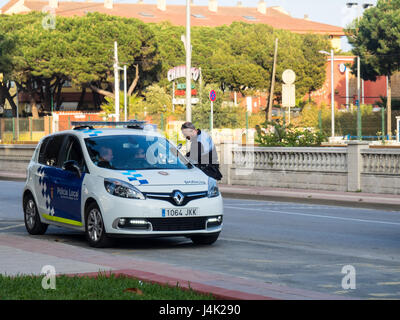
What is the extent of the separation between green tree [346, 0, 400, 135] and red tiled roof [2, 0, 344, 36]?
43.8 m

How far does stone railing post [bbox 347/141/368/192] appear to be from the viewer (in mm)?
22953

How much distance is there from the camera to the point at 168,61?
309 feet

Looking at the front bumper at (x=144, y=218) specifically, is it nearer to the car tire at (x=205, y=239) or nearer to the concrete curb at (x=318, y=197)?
the car tire at (x=205, y=239)

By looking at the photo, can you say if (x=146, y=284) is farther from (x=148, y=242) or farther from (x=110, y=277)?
(x=148, y=242)

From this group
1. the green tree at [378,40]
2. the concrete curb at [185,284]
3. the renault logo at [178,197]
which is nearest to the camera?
the concrete curb at [185,284]

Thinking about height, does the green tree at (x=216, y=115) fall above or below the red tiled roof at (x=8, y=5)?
below

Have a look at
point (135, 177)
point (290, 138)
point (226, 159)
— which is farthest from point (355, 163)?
point (135, 177)

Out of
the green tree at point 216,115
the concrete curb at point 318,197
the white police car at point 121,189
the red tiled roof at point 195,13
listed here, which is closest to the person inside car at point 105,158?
the white police car at point 121,189

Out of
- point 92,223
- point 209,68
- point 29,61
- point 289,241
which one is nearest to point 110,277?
point 92,223

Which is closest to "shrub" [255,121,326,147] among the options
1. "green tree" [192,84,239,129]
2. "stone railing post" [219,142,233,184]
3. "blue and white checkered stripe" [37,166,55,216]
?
"stone railing post" [219,142,233,184]

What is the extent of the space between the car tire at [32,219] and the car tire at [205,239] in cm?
279

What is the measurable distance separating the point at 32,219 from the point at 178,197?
135 inches

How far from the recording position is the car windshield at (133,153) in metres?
13.1

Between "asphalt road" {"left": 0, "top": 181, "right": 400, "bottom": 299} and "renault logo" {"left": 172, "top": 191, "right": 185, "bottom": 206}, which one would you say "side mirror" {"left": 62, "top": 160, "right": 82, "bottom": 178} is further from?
"renault logo" {"left": 172, "top": 191, "right": 185, "bottom": 206}
